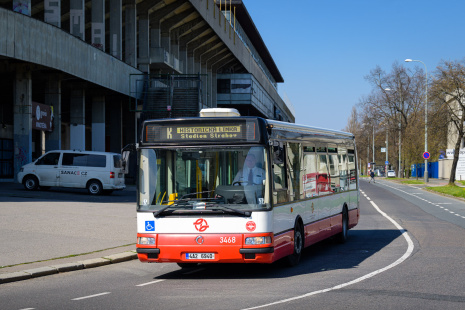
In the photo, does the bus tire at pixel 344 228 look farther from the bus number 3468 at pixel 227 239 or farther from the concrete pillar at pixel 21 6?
the concrete pillar at pixel 21 6

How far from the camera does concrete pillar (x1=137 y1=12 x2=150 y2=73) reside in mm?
48938

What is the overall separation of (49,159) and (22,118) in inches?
138

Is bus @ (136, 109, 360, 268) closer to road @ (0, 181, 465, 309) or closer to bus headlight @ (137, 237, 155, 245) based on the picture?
bus headlight @ (137, 237, 155, 245)

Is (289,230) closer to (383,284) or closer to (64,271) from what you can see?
(383,284)

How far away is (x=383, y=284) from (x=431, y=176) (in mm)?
91964

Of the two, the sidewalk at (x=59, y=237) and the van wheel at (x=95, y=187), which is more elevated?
the van wheel at (x=95, y=187)

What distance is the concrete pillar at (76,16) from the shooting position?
37.7 m

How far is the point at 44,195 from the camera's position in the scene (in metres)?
28.7

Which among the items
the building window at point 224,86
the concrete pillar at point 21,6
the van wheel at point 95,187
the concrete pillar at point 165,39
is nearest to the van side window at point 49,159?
the van wheel at point 95,187

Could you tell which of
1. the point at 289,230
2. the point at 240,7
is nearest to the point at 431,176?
the point at 240,7

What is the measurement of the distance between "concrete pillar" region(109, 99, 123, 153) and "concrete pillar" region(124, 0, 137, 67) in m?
3.16

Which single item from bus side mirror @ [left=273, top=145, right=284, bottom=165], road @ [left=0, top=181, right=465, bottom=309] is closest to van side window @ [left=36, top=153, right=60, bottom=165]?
road @ [left=0, top=181, right=465, bottom=309]

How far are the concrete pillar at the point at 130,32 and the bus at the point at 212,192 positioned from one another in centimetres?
3572

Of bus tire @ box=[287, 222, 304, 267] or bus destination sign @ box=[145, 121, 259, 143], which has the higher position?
bus destination sign @ box=[145, 121, 259, 143]
